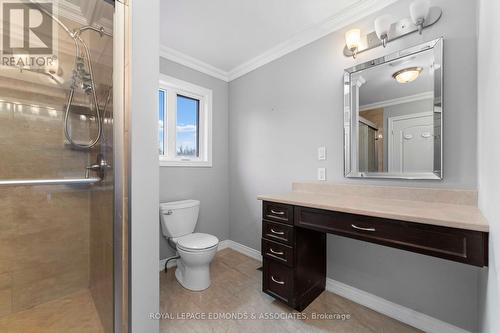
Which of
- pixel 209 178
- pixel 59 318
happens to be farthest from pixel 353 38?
pixel 59 318

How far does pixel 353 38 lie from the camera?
166 centimetres

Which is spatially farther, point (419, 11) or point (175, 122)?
point (175, 122)

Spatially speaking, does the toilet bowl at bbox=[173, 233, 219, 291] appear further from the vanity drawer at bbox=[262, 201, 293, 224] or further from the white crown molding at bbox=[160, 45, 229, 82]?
the white crown molding at bbox=[160, 45, 229, 82]

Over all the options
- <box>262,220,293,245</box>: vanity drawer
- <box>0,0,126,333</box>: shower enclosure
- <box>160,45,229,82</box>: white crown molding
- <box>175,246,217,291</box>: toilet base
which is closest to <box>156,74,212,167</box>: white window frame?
<box>160,45,229,82</box>: white crown molding

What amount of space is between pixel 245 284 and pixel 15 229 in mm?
1803

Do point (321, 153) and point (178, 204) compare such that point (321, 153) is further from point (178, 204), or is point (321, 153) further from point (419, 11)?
point (178, 204)

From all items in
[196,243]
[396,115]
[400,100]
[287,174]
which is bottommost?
[196,243]

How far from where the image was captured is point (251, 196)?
2.62 m

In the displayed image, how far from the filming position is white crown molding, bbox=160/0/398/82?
1.68m

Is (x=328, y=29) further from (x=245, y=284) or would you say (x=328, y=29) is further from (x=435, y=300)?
(x=245, y=284)

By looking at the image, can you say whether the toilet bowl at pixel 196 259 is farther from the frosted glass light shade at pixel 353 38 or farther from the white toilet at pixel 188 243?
the frosted glass light shade at pixel 353 38

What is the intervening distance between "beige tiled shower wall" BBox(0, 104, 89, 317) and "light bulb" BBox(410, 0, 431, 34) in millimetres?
2397

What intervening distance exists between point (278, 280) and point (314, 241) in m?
0.42

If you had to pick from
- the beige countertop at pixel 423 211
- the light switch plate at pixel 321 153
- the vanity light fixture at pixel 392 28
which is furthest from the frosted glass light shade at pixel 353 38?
the beige countertop at pixel 423 211
